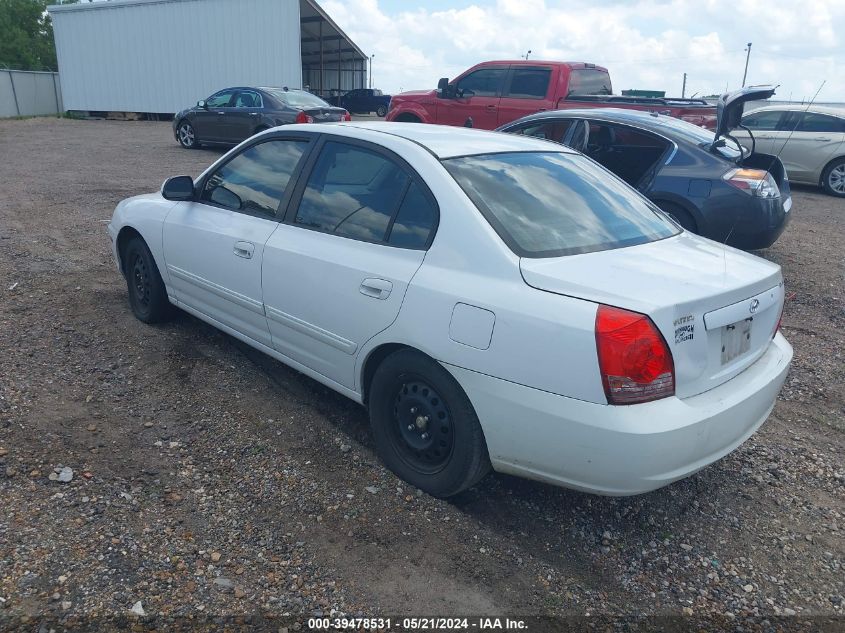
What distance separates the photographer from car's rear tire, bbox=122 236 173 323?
4.78m

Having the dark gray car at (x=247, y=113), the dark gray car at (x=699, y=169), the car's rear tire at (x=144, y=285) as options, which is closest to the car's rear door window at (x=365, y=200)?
the car's rear tire at (x=144, y=285)

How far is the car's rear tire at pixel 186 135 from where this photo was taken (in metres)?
16.5

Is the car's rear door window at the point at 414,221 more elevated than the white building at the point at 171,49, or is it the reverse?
the white building at the point at 171,49

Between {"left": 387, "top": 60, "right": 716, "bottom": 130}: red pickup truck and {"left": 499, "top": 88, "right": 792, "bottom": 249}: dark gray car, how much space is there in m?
4.44

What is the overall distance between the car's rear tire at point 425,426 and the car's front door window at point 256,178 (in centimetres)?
135

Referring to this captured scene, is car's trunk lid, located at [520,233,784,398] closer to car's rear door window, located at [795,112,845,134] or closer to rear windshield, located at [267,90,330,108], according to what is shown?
car's rear door window, located at [795,112,845,134]

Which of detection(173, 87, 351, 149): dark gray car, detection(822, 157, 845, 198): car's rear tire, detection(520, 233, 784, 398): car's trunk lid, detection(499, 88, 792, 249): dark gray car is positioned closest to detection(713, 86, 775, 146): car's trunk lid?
detection(499, 88, 792, 249): dark gray car

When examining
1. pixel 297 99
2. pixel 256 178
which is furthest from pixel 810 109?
pixel 256 178

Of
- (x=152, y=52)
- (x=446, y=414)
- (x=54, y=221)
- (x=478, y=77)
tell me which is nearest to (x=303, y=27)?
(x=152, y=52)

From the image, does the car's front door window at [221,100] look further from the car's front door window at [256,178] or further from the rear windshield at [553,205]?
the rear windshield at [553,205]

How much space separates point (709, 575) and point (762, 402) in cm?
78

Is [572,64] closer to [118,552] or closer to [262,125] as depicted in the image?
[262,125]

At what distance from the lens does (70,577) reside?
2.52 m

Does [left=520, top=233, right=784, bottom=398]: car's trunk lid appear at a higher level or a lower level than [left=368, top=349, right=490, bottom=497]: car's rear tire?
higher
